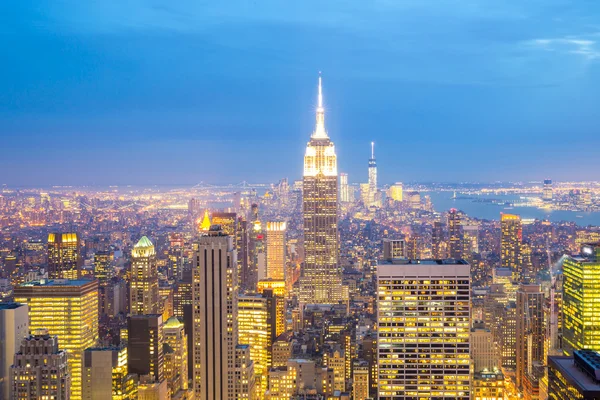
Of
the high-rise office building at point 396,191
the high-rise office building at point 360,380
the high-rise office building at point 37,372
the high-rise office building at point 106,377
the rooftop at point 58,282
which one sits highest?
the high-rise office building at point 396,191

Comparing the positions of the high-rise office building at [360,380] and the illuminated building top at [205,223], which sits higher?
the illuminated building top at [205,223]

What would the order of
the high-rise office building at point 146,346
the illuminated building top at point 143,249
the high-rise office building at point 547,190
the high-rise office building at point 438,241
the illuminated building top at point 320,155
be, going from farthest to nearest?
the illuminated building top at point 320,155 < the high-rise office building at point 438,241 < the illuminated building top at point 143,249 < the high-rise office building at point 146,346 < the high-rise office building at point 547,190

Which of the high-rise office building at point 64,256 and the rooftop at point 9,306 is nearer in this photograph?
the rooftop at point 9,306

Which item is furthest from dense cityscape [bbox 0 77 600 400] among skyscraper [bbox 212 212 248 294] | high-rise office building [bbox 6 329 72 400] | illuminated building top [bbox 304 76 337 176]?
illuminated building top [bbox 304 76 337 176]

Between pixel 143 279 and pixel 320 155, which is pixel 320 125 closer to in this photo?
pixel 320 155

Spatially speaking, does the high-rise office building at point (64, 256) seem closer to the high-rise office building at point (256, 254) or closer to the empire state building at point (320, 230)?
the high-rise office building at point (256, 254)

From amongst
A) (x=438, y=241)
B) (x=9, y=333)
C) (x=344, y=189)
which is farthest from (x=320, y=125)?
(x=9, y=333)

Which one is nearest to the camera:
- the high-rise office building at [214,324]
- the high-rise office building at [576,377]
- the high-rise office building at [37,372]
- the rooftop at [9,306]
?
the high-rise office building at [576,377]

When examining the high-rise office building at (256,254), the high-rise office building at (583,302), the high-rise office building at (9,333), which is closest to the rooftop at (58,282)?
the high-rise office building at (9,333)
